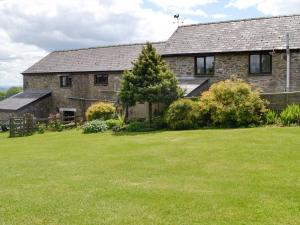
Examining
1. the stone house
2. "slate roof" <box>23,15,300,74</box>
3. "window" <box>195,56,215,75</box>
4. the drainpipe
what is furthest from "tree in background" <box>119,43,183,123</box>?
the drainpipe

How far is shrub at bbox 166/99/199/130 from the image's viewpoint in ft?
76.2

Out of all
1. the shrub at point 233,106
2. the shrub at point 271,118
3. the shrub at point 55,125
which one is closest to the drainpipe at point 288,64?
the shrub at point 233,106

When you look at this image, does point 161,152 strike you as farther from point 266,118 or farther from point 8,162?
point 266,118

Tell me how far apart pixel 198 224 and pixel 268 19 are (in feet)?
82.8

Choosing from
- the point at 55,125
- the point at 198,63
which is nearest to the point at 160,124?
the point at 198,63

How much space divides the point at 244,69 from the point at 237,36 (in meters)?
2.76

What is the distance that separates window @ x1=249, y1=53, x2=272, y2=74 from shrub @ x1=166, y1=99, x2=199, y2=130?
6.66 m

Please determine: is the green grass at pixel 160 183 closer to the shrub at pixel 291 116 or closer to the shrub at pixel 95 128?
the shrub at pixel 291 116

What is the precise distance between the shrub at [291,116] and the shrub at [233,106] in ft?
3.84

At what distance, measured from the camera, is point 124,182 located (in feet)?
35.2

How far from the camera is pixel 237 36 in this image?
2934cm

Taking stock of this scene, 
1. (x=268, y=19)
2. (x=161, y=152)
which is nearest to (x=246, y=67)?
(x=268, y=19)

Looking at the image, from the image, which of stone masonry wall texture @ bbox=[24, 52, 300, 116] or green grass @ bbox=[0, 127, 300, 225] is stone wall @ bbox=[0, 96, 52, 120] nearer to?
stone masonry wall texture @ bbox=[24, 52, 300, 116]

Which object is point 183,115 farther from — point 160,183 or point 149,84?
point 160,183
